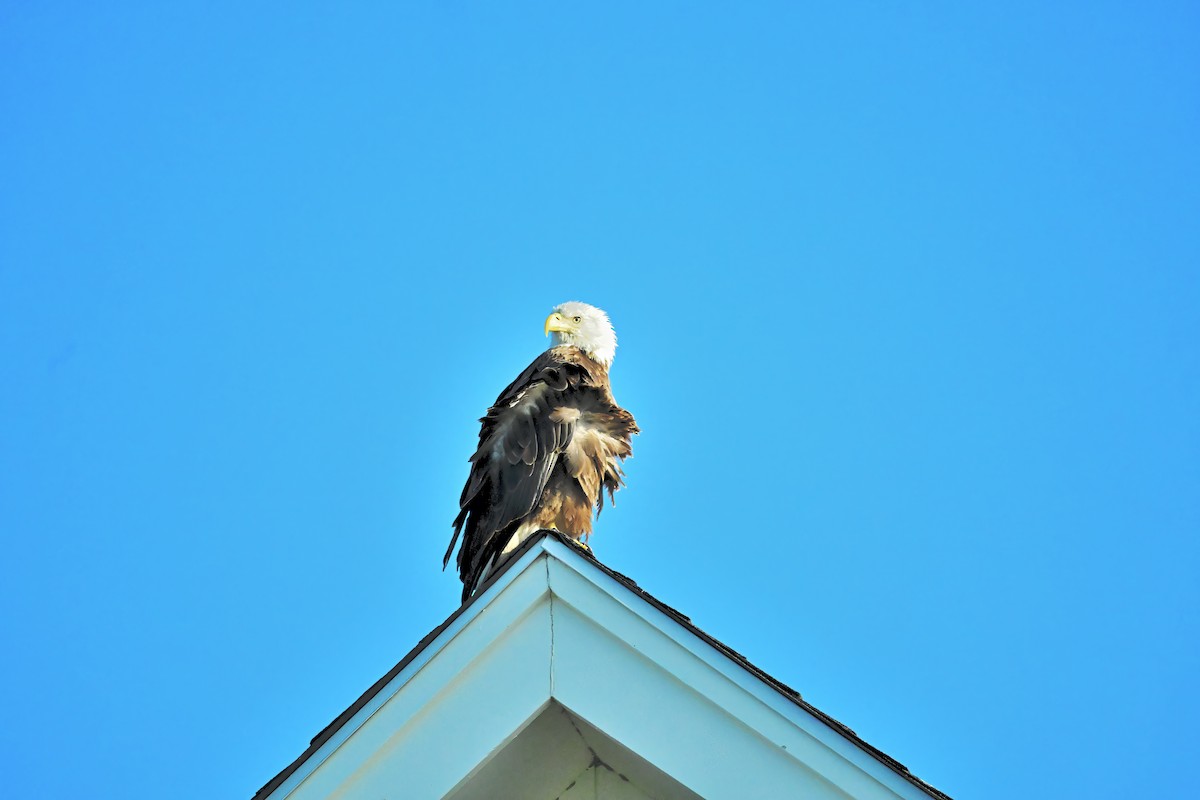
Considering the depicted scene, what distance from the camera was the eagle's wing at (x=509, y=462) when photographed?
8.03 meters

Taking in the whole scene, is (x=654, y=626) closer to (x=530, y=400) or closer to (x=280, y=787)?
(x=280, y=787)

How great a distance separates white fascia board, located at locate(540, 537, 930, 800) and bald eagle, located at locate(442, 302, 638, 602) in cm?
472

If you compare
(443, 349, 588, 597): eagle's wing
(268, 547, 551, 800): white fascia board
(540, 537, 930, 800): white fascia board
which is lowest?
(268, 547, 551, 800): white fascia board

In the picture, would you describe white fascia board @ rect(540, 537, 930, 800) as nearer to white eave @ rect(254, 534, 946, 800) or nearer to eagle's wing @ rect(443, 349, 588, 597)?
white eave @ rect(254, 534, 946, 800)

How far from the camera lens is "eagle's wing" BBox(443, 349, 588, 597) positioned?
8031mm

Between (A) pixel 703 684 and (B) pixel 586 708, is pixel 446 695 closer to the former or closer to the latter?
(B) pixel 586 708

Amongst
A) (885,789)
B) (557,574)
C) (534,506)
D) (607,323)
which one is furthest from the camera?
(607,323)

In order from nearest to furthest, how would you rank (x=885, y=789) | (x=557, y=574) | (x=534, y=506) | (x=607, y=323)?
1. (x=885, y=789)
2. (x=557, y=574)
3. (x=534, y=506)
4. (x=607, y=323)

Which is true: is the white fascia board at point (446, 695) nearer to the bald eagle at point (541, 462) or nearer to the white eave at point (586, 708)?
the white eave at point (586, 708)

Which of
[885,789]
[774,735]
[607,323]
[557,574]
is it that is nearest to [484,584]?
[557,574]

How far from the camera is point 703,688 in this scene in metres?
2.98

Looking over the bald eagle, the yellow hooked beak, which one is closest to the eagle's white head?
the yellow hooked beak

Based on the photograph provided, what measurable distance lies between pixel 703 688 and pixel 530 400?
556 centimetres

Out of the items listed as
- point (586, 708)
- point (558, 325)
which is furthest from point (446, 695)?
point (558, 325)
